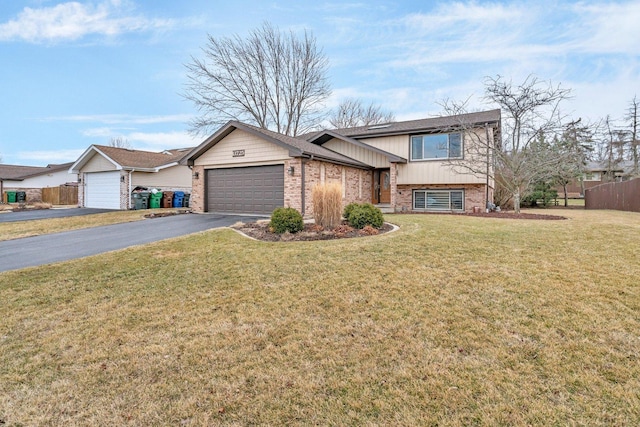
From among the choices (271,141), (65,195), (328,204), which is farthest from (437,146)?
(65,195)

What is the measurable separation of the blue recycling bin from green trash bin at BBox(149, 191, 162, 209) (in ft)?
2.81

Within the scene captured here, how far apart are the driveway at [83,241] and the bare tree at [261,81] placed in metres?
18.1

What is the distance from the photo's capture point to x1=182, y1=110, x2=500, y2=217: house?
1392cm

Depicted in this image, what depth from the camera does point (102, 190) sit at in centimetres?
2058

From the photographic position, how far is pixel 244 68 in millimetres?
27516

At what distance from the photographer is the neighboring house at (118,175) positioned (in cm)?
1936

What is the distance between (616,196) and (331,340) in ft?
73.5

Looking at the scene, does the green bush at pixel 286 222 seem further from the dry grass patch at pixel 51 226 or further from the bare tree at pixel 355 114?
the bare tree at pixel 355 114

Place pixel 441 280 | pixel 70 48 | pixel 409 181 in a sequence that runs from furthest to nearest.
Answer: pixel 409 181, pixel 70 48, pixel 441 280

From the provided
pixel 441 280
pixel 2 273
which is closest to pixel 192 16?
pixel 2 273

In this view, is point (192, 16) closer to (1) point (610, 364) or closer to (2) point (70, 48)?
(2) point (70, 48)

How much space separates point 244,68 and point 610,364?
96.3 feet

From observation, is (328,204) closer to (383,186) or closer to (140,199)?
(383,186)

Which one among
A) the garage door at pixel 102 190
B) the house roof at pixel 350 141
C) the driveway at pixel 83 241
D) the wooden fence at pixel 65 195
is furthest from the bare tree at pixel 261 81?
the driveway at pixel 83 241
